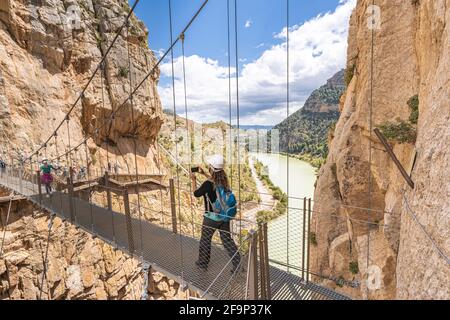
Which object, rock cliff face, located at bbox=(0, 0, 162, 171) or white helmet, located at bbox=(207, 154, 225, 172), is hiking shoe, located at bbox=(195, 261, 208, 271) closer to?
white helmet, located at bbox=(207, 154, 225, 172)

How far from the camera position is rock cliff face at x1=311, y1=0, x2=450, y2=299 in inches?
64.7

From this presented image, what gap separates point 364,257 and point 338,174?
1440 millimetres

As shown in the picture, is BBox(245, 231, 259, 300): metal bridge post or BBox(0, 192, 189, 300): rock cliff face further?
BBox(0, 192, 189, 300): rock cliff face

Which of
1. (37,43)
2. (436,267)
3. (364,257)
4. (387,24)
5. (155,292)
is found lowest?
(155,292)

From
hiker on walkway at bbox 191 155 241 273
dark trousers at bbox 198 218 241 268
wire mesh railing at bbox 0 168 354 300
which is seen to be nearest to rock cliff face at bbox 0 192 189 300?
wire mesh railing at bbox 0 168 354 300

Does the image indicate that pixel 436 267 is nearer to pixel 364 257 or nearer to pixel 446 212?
pixel 446 212

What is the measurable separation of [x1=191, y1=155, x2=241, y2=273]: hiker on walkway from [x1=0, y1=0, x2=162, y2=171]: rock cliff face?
26.5ft

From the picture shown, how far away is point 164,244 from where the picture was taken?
2.80 m

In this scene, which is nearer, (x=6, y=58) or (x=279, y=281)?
(x=279, y=281)

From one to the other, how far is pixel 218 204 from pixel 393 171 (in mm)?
2504

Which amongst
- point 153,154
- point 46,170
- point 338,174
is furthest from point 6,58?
point 338,174

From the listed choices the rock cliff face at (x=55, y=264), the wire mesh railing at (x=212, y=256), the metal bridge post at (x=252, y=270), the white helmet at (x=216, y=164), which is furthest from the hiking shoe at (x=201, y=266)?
the rock cliff face at (x=55, y=264)

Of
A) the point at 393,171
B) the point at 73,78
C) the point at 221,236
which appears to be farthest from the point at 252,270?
the point at 73,78

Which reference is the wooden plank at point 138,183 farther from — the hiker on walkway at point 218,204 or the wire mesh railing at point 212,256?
the hiker on walkway at point 218,204
